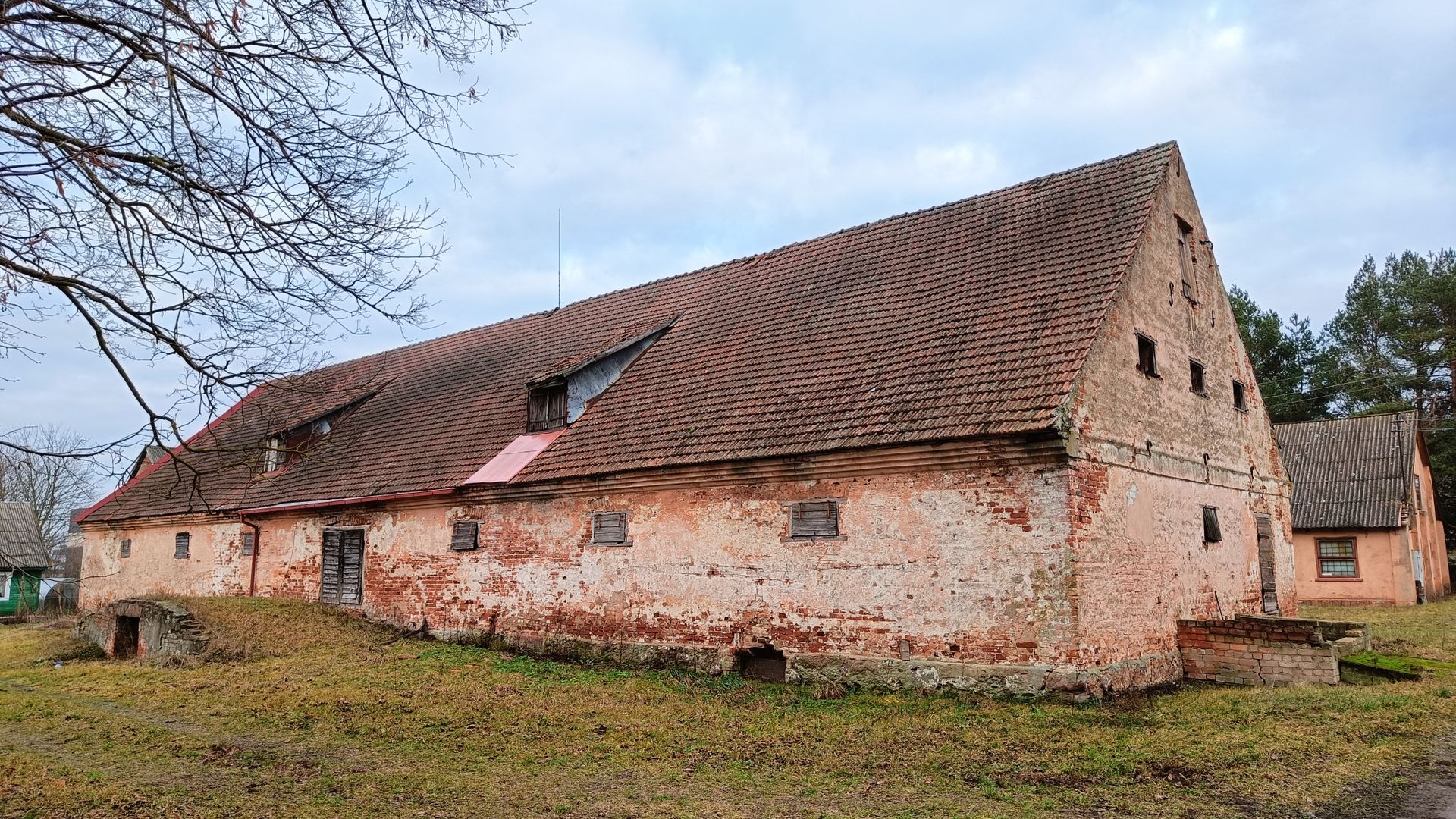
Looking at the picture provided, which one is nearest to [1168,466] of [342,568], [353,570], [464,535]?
[464,535]

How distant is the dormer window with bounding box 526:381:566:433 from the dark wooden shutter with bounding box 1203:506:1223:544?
981 centimetres

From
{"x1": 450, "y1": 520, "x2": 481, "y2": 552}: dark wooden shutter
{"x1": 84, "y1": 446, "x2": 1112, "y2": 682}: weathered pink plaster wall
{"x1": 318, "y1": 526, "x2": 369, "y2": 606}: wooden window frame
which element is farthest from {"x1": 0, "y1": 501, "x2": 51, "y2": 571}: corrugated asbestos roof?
{"x1": 450, "y1": 520, "x2": 481, "y2": 552}: dark wooden shutter

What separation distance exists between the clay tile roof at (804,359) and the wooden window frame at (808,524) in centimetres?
67

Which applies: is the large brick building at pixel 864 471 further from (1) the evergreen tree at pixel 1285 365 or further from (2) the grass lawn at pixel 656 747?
(1) the evergreen tree at pixel 1285 365

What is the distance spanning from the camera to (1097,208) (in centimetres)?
1305

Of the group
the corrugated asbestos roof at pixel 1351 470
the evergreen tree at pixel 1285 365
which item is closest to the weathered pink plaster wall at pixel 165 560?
the corrugated asbestos roof at pixel 1351 470

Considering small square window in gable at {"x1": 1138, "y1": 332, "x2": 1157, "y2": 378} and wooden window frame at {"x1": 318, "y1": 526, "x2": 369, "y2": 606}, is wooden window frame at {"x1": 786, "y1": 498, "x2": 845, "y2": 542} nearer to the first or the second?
small square window in gable at {"x1": 1138, "y1": 332, "x2": 1157, "y2": 378}

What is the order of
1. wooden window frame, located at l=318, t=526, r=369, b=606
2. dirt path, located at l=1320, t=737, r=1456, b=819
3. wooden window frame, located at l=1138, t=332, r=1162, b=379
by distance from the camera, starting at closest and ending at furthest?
1. dirt path, located at l=1320, t=737, r=1456, b=819
2. wooden window frame, located at l=1138, t=332, r=1162, b=379
3. wooden window frame, located at l=318, t=526, r=369, b=606

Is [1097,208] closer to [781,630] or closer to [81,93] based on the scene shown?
[781,630]

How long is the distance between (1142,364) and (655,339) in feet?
27.4

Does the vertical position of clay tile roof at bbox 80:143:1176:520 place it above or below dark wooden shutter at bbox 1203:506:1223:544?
above

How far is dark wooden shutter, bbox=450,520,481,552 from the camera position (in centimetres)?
1533

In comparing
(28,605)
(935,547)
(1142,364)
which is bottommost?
(28,605)

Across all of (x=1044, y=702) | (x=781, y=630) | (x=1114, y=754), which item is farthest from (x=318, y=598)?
(x=1114, y=754)
